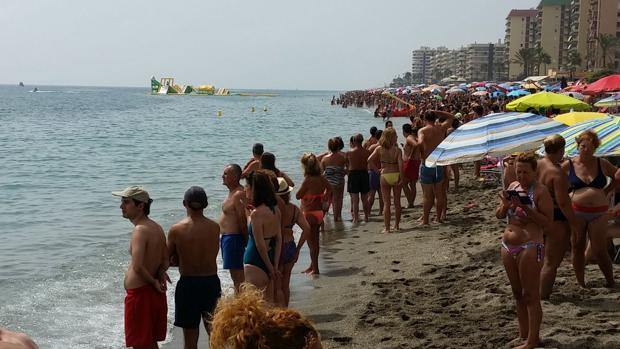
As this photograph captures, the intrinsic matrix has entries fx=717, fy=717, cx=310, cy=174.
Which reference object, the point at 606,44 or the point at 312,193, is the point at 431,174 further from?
the point at 606,44

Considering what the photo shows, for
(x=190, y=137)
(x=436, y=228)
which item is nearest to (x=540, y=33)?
(x=190, y=137)

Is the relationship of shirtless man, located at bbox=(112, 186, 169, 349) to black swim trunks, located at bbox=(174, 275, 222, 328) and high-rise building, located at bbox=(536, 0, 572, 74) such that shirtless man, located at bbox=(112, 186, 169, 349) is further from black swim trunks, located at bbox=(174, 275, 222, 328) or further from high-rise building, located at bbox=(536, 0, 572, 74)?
high-rise building, located at bbox=(536, 0, 572, 74)

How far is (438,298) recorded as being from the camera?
6.95 metres

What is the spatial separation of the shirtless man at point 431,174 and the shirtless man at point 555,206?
4553 mm

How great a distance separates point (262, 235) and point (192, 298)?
72 cm

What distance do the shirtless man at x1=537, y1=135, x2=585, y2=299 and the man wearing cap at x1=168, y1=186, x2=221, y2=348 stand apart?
103 inches

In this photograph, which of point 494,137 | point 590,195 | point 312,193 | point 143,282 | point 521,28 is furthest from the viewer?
point 521,28

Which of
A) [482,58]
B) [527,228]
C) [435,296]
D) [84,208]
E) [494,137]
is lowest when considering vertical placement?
[84,208]

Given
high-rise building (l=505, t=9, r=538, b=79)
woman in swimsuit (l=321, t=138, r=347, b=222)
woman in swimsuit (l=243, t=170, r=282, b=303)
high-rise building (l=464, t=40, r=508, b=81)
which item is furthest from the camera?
high-rise building (l=464, t=40, r=508, b=81)

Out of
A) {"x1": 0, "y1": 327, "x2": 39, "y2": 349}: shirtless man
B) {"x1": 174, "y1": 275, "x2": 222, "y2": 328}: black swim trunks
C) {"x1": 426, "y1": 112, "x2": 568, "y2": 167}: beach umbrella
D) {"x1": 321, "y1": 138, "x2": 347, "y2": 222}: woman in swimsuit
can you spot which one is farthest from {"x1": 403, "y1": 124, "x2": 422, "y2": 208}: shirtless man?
{"x1": 0, "y1": 327, "x2": 39, "y2": 349}: shirtless man

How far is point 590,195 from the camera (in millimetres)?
6094

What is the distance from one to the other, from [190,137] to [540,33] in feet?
358

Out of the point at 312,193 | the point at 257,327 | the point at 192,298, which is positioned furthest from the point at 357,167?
the point at 257,327

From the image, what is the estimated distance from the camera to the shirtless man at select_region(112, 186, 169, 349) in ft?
16.3
